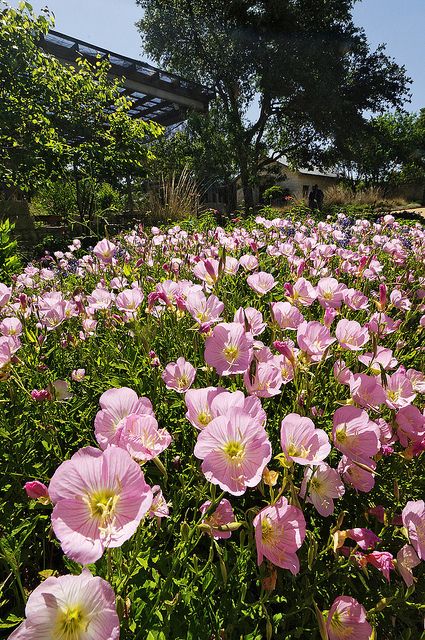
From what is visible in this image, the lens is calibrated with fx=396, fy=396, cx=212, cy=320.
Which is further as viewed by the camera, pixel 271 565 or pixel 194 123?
pixel 194 123

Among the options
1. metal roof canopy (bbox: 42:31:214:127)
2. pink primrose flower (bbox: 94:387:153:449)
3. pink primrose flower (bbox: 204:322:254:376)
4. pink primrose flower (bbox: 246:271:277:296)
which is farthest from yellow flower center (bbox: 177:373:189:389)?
metal roof canopy (bbox: 42:31:214:127)

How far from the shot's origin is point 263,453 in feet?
2.68

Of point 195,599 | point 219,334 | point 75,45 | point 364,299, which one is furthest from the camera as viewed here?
point 75,45

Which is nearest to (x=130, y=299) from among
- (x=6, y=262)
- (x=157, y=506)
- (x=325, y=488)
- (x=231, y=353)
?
(x=231, y=353)

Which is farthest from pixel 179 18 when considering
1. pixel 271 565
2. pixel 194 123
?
pixel 271 565

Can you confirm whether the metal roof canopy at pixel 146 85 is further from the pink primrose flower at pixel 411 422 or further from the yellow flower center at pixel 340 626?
the yellow flower center at pixel 340 626

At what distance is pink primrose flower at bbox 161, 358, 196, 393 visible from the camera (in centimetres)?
130

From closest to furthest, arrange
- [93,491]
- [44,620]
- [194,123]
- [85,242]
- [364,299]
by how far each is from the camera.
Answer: [44,620]
[93,491]
[364,299]
[85,242]
[194,123]

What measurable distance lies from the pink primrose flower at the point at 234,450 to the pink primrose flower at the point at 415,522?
41 centimetres

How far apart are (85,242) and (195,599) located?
9.15 metres

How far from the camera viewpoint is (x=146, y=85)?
1312cm

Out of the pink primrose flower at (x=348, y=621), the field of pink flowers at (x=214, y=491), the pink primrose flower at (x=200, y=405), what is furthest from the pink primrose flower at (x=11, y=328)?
the pink primrose flower at (x=348, y=621)

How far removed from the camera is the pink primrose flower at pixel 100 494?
0.66 m

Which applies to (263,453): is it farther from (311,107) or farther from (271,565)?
(311,107)
